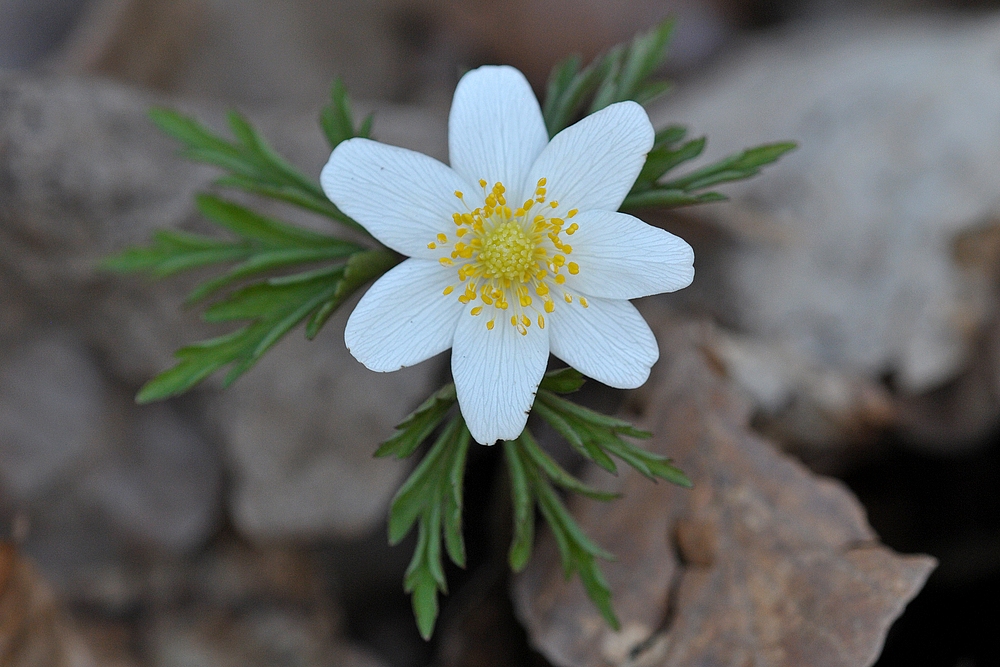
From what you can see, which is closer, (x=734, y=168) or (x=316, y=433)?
(x=734, y=168)

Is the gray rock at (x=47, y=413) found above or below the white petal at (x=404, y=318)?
below

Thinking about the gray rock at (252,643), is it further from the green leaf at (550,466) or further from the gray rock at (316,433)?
the green leaf at (550,466)

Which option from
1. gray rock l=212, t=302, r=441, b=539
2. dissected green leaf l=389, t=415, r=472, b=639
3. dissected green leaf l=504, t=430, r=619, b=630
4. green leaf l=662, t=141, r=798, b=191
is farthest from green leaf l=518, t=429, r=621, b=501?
gray rock l=212, t=302, r=441, b=539

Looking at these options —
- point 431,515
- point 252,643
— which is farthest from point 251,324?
point 252,643

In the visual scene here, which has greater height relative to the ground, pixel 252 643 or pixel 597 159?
pixel 597 159

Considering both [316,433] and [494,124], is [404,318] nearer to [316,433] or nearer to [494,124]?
[494,124]

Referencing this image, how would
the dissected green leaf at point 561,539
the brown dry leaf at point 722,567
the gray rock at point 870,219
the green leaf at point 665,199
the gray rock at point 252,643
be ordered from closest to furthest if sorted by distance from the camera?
the green leaf at point 665,199
the dissected green leaf at point 561,539
the brown dry leaf at point 722,567
the gray rock at point 252,643
the gray rock at point 870,219

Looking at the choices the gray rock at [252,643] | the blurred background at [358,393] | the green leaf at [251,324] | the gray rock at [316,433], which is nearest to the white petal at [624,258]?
the green leaf at [251,324]

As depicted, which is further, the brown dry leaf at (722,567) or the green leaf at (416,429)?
the brown dry leaf at (722,567)

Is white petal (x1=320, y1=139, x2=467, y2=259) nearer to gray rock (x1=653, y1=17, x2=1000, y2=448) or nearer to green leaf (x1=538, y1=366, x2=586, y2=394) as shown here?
green leaf (x1=538, y1=366, x2=586, y2=394)
